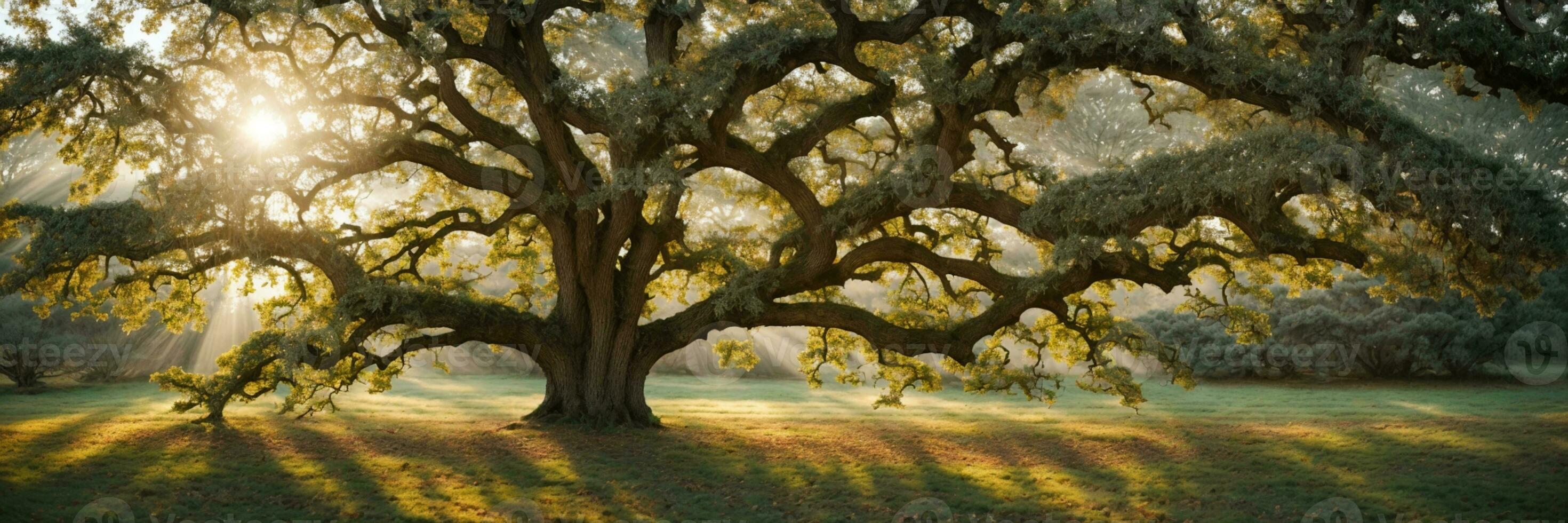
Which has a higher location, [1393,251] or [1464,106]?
[1464,106]

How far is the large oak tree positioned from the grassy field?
1134mm

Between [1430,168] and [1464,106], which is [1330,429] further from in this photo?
[1464,106]

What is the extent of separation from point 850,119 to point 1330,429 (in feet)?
29.1

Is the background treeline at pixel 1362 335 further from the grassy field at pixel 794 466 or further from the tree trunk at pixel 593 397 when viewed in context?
the tree trunk at pixel 593 397

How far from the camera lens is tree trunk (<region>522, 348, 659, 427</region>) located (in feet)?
49.8

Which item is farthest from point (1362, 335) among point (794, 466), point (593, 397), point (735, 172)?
point (593, 397)

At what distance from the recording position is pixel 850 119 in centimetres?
1377

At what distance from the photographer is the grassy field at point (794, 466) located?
10.1m

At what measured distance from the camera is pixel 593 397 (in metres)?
15.3

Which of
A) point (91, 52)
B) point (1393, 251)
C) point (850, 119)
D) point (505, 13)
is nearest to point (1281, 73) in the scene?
point (1393, 251)

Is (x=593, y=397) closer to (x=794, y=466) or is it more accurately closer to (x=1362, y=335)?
(x=794, y=466)

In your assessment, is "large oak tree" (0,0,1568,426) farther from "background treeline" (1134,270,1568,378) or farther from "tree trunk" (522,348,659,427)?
"background treeline" (1134,270,1568,378)

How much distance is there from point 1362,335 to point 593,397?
20.3 metres

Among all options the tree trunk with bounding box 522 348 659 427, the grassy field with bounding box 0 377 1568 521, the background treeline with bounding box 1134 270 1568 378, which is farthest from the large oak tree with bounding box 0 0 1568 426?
the background treeline with bounding box 1134 270 1568 378
